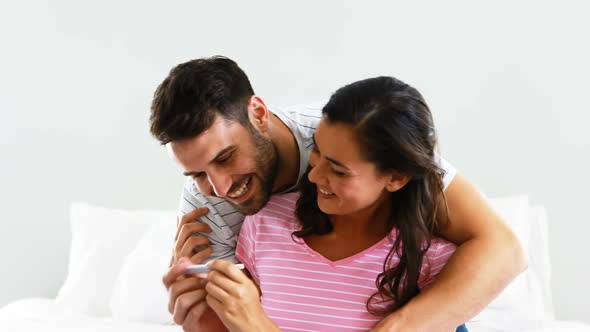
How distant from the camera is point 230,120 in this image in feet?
4.66

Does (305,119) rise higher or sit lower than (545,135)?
higher

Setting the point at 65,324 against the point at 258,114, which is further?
the point at 65,324

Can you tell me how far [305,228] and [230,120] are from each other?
0.26m

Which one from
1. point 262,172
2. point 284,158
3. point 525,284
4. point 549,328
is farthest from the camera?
point 525,284

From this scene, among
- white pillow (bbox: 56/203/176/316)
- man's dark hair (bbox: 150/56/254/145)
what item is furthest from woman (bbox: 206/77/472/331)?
white pillow (bbox: 56/203/176/316)

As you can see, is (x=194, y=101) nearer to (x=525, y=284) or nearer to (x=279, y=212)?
(x=279, y=212)

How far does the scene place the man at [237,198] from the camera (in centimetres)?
128

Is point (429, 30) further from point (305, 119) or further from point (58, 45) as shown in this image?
point (58, 45)

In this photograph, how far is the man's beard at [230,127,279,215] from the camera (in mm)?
1422

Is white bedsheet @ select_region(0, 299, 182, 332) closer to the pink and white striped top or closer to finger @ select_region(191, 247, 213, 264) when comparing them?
finger @ select_region(191, 247, 213, 264)

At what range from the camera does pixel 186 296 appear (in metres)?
1.33

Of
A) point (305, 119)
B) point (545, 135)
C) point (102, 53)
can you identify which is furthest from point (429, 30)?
point (102, 53)

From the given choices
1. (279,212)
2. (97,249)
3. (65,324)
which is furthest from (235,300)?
(97,249)

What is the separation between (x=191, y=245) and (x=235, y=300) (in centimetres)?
28
